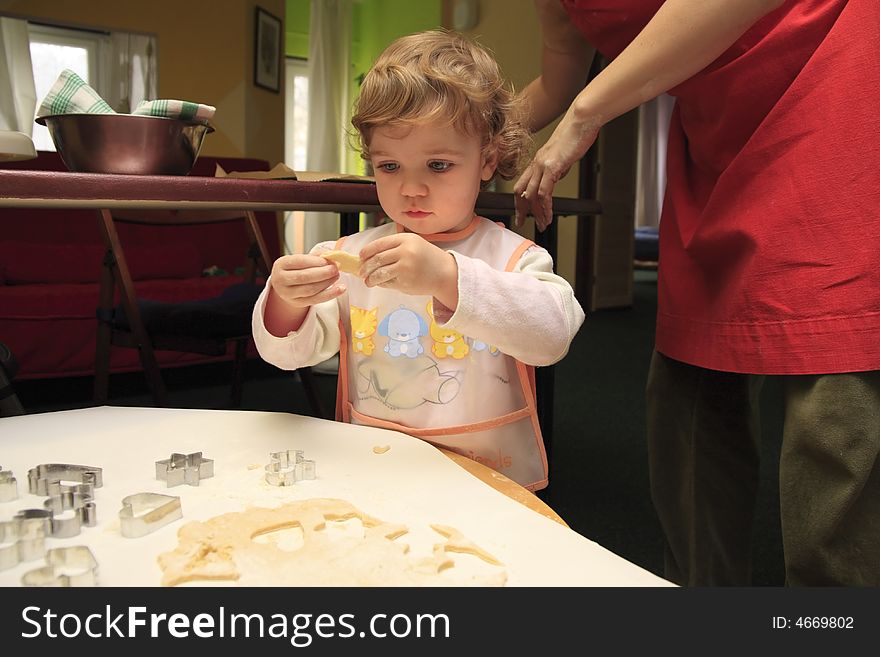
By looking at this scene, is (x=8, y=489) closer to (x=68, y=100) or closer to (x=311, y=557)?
(x=311, y=557)

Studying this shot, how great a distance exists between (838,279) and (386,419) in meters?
0.55

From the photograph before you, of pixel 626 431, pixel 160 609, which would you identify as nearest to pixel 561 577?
pixel 160 609

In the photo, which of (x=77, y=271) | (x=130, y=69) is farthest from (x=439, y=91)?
(x=130, y=69)

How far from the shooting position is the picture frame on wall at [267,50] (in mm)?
5641

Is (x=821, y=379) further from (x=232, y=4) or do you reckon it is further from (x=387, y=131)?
(x=232, y=4)

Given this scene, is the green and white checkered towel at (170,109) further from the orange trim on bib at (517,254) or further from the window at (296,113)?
the window at (296,113)

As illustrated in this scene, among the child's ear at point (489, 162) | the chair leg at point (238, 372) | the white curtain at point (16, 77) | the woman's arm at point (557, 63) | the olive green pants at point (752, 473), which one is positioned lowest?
the chair leg at point (238, 372)

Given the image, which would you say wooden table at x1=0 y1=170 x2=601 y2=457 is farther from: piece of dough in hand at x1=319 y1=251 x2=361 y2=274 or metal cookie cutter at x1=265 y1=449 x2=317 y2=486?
metal cookie cutter at x1=265 y1=449 x2=317 y2=486

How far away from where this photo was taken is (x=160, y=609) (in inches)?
16.5

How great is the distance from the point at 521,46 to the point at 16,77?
11.9ft

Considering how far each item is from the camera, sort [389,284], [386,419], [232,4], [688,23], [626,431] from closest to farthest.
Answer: [389,284] → [688,23] → [386,419] → [626,431] → [232,4]

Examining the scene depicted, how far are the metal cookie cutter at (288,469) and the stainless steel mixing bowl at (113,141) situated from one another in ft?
1.71

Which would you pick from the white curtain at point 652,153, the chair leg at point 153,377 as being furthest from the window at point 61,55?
the white curtain at point 652,153

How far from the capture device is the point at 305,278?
30.2 inches
